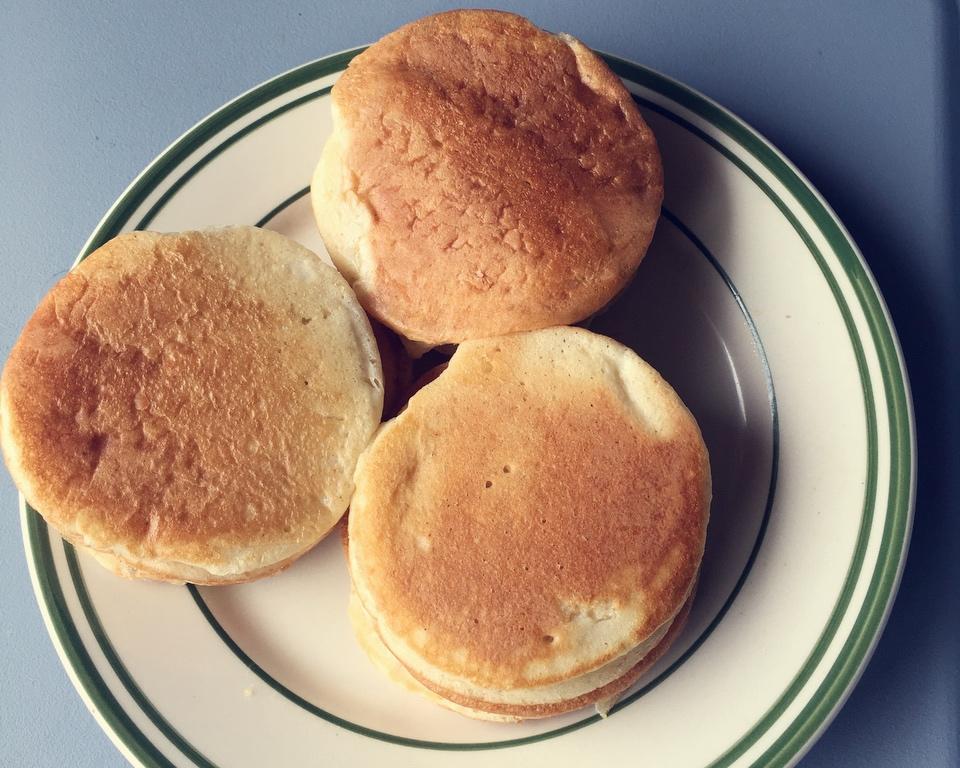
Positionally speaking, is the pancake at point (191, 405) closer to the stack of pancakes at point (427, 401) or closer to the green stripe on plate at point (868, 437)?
the stack of pancakes at point (427, 401)

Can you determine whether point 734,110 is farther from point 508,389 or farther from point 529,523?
point 529,523

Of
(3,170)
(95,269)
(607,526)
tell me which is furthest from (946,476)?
(3,170)

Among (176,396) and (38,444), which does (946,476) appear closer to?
(176,396)

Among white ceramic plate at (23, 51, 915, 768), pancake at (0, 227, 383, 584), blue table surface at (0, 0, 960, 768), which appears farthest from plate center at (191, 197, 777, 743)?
blue table surface at (0, 0, 960, 768)

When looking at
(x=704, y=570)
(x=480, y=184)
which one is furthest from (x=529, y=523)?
(x=480, y=184)

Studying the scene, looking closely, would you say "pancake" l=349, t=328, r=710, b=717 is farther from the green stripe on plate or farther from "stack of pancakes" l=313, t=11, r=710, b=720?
the green stripe on plate
